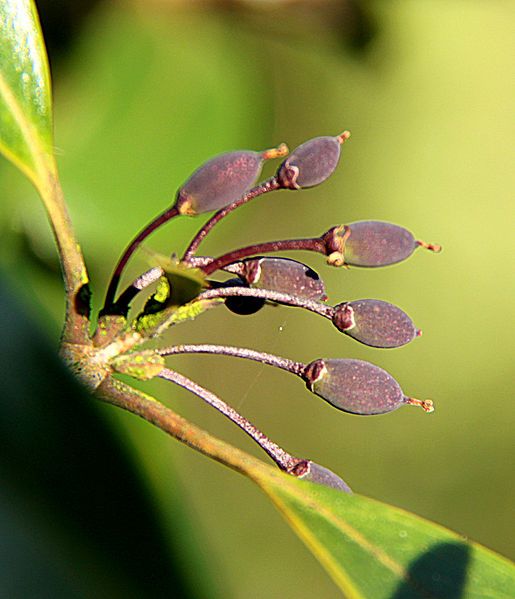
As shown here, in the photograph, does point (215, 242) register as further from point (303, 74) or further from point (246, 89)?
point (303, 74)

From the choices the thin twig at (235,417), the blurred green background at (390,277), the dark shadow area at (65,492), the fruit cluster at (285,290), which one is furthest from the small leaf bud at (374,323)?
the blurred green background at (390,277)

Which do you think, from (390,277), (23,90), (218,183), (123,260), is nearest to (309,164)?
(218,183)

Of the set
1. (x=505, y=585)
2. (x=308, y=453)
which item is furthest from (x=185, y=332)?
(x=505, y=585)

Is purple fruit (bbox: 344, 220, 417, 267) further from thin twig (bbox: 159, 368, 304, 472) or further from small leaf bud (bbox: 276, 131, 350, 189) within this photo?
thin twig (bbox: 159, 368, 304, 472)

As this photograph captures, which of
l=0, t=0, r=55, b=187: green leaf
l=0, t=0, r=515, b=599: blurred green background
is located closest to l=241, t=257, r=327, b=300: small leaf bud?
l=0, t=0, r=55, b=187: green leaf

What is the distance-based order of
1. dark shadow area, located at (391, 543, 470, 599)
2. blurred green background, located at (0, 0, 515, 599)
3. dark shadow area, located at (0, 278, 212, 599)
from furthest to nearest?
blurred green background, located at (0, 0, 515, 599)
dark shadow area, located at (391, 543, 470, 599)
dark shadow area, located at (0, 278, 212, 599)

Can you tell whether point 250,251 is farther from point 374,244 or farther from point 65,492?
point 65,492

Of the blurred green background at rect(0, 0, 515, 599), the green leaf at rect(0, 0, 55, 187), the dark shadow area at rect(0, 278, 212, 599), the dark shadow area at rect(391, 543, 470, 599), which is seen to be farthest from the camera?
the blurred green background at rect(0, 0, 515, 599)
